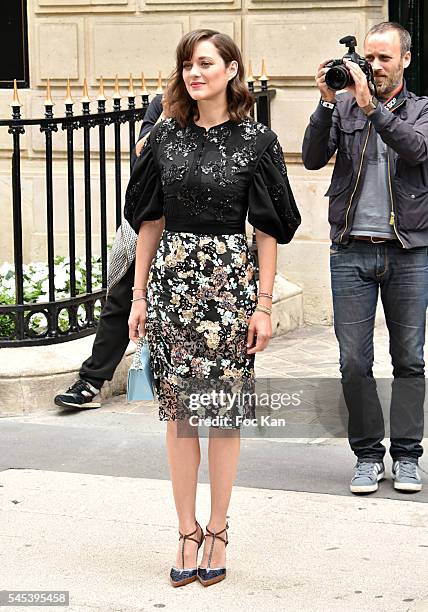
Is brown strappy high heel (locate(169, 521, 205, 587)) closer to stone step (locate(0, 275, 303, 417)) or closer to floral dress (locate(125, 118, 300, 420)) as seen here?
floral dress (locate(125, 118, 300, 420))

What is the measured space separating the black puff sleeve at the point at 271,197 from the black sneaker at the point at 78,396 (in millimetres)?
2622

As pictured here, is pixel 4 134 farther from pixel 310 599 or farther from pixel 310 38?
pixel 310 599

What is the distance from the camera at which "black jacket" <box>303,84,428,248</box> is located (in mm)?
5484

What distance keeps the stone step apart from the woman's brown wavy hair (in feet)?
8.80

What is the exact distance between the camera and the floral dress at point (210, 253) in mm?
4570

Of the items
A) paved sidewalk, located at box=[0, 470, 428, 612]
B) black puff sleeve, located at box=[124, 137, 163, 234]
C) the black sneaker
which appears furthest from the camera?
the black sneaker

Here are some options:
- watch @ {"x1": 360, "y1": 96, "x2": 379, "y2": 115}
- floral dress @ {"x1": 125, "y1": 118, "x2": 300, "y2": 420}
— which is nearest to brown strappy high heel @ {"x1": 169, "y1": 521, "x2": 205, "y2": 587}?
floral dress @ {"x1": 125, "y1": 118, "x2": 300, "y2": 420}

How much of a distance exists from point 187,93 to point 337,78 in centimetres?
86

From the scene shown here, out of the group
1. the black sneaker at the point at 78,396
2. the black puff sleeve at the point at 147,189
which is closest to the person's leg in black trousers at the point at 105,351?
the black sneaker at the point at 78,396

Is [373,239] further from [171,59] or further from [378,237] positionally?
[171,59]

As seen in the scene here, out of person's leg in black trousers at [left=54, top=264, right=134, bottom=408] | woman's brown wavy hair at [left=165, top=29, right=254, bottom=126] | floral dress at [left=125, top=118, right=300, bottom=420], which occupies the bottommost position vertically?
person's leg in black trousers at [left=54, top=264, right=134, bottom=408]

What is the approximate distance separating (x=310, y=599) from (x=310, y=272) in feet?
15.6

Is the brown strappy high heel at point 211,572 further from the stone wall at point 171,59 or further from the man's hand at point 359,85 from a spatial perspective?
the stone wall at point 171,59

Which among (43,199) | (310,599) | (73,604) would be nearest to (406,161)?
(310,599)
